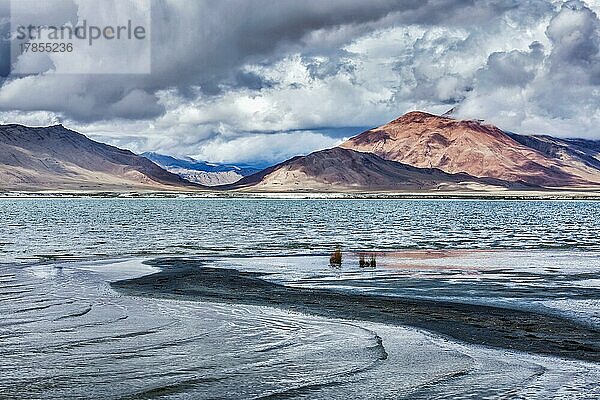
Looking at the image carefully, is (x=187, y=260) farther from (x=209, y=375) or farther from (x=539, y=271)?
(x=209, y=375)

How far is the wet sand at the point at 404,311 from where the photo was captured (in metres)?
15.9

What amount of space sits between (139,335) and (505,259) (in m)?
26.6

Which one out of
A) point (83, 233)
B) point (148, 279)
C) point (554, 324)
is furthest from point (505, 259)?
point (83, 233)

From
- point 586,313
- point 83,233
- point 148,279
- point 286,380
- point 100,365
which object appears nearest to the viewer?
point 286,380

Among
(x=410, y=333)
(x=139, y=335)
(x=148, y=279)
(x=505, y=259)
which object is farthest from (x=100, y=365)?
(x=505, y=259)

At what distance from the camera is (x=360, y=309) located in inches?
827

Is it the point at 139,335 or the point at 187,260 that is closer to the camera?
the point at 139,335

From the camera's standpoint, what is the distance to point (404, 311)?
20.5 metres

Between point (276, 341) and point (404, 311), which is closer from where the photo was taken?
point (276, 341)

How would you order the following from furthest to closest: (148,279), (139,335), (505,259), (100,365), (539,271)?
1. (505,259)
2. (539,271)
3. (148,279)
4. (139,335)
5. (100,365)

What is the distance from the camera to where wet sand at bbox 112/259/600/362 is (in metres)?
15.9

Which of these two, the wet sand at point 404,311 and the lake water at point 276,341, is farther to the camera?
the wet sand at point 404,311

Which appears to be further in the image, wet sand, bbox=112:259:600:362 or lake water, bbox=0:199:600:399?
wet sand, bbox=112:259:600:362

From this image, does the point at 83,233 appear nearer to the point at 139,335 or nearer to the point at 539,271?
the point at 539,271
